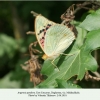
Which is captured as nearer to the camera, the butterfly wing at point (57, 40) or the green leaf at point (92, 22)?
the green leaf at point (92, 22)

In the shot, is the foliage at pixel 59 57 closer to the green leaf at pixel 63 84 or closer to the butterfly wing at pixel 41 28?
the green leaf at pixel 63 84

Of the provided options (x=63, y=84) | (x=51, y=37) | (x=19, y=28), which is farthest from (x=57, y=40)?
(x=19, y=28)

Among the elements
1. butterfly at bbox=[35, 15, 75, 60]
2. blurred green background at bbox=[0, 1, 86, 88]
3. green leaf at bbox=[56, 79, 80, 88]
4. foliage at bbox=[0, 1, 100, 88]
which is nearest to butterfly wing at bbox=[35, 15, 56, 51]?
butterfly at bbox=[35, 15, 75, 60]

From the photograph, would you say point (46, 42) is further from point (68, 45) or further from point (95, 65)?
point (95, 65)

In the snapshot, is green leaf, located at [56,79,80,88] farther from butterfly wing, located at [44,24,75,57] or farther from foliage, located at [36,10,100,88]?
butterfly wing, located at [44,24,75,57]

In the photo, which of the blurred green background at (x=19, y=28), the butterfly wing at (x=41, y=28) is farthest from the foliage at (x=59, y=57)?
the butterfly wing at (x=41, y=28)
